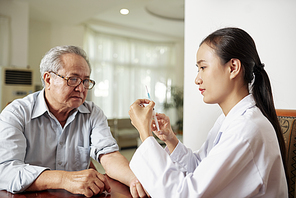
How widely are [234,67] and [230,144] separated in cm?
33

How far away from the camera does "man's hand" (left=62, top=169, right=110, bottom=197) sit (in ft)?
3.04

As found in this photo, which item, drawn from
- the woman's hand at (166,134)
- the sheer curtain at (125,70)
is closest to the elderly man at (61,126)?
the woman's hand at (166,134)

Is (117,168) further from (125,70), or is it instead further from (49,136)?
(125,70)

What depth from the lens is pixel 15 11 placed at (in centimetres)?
440

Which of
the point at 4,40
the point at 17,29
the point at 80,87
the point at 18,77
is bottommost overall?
the point at 80,87

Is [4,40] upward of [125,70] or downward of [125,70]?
upward

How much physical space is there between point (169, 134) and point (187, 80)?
2.36 feet

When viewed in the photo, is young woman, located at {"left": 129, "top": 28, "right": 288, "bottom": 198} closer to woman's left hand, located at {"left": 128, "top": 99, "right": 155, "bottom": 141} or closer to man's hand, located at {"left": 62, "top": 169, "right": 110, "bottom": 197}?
woman's left hand, located at {"left": 128, "top": 99, "right": 155, "bottom": 141}

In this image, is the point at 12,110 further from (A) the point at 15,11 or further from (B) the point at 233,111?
(A) the point at 15,11

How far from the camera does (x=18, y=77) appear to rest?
4.05 meters

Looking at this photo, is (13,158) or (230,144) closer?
(230,144)

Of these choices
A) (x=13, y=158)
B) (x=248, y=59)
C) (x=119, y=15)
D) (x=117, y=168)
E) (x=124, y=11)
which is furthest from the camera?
(x=119, y=15)

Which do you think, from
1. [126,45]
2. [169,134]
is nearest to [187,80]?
[169,134]

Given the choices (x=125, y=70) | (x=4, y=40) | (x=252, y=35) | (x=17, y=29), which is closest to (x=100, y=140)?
(x=252, y=35)
